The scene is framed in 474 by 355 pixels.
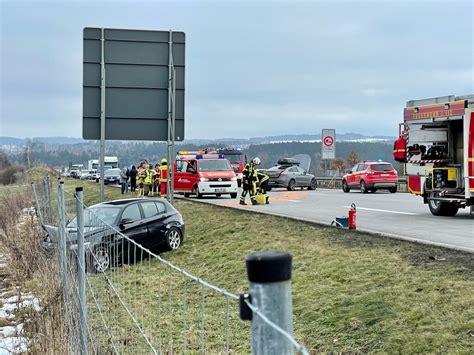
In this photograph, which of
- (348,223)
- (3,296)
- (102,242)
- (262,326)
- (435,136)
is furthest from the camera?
(435,136)

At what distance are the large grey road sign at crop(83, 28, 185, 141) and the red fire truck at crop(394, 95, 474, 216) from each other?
6.16m

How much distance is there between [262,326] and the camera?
1684 mm

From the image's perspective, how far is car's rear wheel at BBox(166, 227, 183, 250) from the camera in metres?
15.1

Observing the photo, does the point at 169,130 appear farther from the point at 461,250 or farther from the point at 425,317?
the point at 425,317

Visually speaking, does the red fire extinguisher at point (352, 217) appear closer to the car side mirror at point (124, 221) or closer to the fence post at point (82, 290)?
the car side mirror at point (124, 221)

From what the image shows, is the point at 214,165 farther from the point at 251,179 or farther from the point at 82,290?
the point at 82,290

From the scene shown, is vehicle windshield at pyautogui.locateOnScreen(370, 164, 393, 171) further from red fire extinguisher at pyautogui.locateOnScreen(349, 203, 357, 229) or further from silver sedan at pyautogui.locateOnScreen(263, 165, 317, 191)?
red fire extinguisher at pyautogui.locateOnScreen(349, 203, 357, 229)

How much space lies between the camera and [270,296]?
1.66 m

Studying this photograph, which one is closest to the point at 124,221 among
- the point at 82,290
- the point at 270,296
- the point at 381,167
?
the point at 82,290

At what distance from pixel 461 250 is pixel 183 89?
903 centimetres

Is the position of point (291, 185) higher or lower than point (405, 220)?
higher

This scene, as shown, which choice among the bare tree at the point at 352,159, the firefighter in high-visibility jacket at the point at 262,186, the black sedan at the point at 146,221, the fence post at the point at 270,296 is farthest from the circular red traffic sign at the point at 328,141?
the bare tree at the point at 352,159

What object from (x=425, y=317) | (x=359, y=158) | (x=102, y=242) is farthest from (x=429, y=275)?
(x=359, y=158)

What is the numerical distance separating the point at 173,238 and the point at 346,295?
24.1 ft
